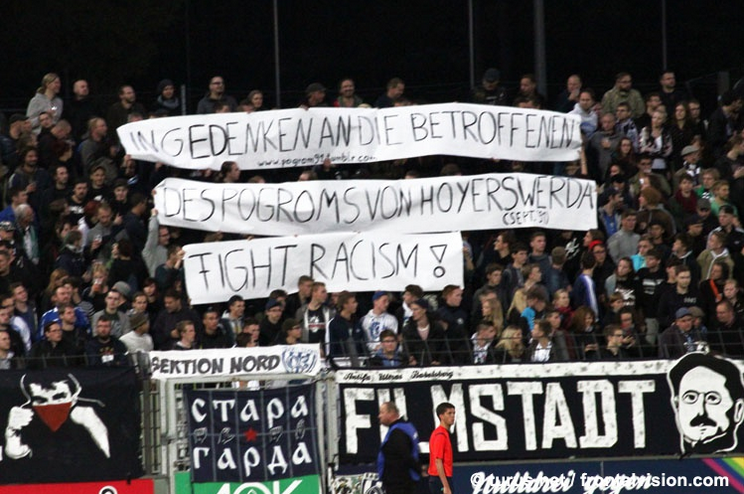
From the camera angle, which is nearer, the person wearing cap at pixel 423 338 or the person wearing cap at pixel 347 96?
the person wearing cap at pixel 423 338

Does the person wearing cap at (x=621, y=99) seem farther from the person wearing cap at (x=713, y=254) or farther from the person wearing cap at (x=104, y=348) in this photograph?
the person wearing cap at (x=104, y=348)

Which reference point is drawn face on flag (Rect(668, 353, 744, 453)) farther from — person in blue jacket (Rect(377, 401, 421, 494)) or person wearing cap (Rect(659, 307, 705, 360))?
person in blue jacket (Rect(377, 401, 421, 494))

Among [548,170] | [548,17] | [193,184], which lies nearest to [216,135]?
[193,184]

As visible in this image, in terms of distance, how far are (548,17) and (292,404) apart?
38.6 ft

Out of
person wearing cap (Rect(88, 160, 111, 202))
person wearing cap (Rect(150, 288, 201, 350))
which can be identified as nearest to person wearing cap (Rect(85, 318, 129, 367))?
person wearing cap (Rect(150, 288, 201, 350))

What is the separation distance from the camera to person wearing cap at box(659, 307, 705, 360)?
Result: 18.2 metres

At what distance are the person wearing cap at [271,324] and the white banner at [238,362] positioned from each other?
130 centimetres

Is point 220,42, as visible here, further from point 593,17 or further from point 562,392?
point 562,392

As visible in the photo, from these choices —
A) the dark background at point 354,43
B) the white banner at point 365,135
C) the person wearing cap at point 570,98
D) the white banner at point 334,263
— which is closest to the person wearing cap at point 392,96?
the white banner at point 365,135

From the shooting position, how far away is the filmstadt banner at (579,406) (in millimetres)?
17703

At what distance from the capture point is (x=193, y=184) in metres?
20.6

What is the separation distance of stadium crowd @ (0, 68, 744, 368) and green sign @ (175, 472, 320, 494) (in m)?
1.35

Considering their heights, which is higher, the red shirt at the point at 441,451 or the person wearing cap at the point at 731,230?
the person wearing cap at the point at 731,230

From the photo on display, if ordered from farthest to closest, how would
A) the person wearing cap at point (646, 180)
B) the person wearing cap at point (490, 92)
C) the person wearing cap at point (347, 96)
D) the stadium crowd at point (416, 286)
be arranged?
the person wearing cap at point (490, 92) < the person wearing cap at point (347, 96) < the person wearing cap at point (646, 180) < the stadium crowd at point (416, 286)
